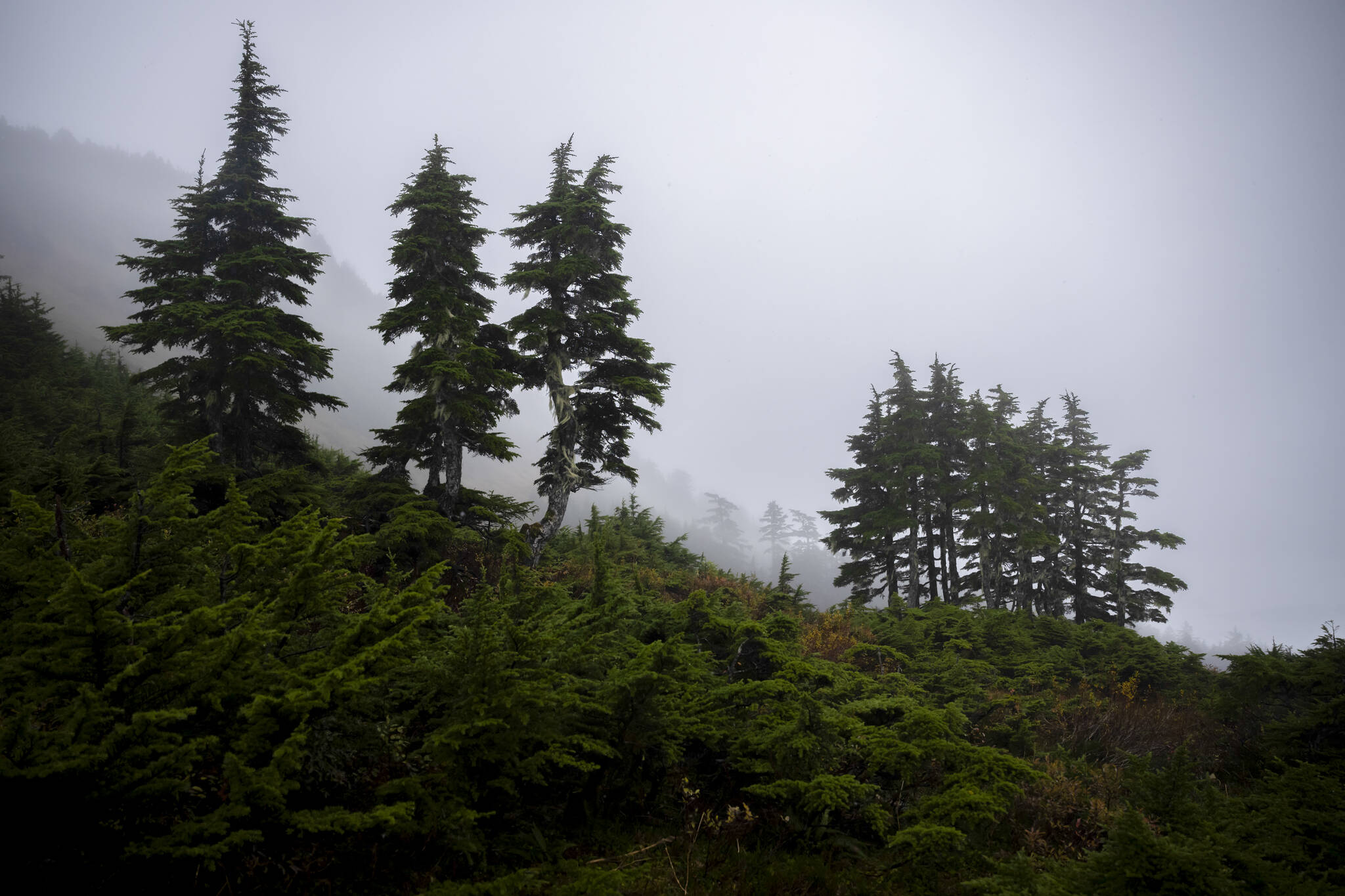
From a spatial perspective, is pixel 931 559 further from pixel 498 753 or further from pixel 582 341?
pixel 498 753

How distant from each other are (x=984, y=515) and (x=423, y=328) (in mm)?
23237

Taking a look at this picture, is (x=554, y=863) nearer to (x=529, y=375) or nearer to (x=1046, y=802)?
(x=1046, y=802)

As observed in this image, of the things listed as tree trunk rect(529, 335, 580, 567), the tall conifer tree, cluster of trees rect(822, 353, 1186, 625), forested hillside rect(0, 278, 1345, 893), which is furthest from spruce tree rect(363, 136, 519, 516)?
the tall conifer tree

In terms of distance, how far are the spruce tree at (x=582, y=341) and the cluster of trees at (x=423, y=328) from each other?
5 cm

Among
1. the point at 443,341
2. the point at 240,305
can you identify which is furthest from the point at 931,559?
the point at 240,305

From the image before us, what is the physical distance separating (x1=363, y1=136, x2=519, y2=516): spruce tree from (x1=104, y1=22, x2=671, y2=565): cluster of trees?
0.05 metres

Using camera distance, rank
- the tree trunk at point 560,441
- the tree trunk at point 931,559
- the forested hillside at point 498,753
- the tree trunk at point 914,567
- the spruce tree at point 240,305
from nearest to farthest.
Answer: the forested hillside at point 498,753
the spruce tree at point 240,305
the tree trunk at point 560,441
the tree trunk at point 914,567
the tree trunk at point 931,559

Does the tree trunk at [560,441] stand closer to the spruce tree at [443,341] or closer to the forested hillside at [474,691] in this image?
the forested hillside at [474,691]

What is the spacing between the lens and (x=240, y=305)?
42.4 ft

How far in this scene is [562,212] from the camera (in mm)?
16078

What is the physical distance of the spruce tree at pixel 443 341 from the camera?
13.1 meters

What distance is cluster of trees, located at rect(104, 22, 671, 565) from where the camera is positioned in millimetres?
12922

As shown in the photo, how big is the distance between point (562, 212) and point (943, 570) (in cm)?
2318

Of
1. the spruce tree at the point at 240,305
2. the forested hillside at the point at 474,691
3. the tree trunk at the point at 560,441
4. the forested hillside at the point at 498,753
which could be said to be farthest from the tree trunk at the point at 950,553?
the spruce tree at the point at 240,305
